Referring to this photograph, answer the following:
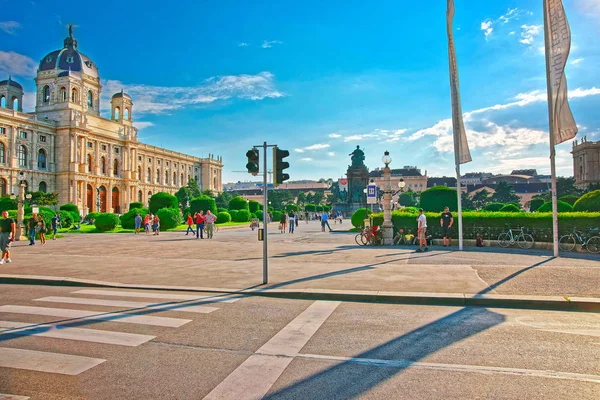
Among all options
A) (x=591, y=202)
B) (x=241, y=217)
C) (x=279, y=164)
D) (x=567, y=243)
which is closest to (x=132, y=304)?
(x=279, y=164)

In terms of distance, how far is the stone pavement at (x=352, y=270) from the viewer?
870 centimetres

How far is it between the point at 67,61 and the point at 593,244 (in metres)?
97.9

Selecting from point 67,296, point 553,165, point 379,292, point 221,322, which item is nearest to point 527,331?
point 379,292

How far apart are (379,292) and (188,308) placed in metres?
3.62

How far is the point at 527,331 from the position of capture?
18.8 feet

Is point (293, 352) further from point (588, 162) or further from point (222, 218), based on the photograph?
point (588, 162)

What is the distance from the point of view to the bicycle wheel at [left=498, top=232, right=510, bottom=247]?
55.1 ft

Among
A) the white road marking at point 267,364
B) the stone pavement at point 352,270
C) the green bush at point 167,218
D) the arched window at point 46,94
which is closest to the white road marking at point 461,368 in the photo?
the white road marking at point 267,364

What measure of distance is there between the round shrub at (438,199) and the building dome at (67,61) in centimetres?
8373

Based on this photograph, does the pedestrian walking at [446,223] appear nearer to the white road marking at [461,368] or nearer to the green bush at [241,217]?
the white road marking at [461,368]

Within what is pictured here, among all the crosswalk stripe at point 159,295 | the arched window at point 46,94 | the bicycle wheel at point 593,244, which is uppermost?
the arched window at point 46,94

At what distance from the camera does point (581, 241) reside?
1502 centimetres

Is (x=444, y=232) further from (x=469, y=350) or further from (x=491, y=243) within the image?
(x=469, y=350)

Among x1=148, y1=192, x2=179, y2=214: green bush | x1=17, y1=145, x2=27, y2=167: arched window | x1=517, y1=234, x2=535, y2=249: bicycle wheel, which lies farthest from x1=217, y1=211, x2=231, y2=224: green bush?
x1=17, y1=145, x2=27, y2=167: arched window
